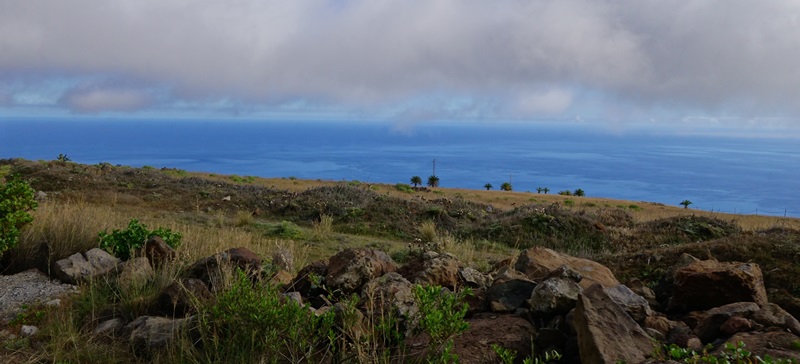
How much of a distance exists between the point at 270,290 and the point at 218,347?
557mm

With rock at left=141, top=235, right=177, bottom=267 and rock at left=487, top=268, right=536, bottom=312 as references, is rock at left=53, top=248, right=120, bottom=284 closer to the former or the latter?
rock at left=141, top=235, right=177, bottom=267

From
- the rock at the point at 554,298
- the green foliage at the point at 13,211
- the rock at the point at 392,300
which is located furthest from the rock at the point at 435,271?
the green foliage at the point at 13,211

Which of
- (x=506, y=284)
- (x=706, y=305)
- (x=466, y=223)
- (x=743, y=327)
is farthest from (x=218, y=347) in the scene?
(x=466, y=223)

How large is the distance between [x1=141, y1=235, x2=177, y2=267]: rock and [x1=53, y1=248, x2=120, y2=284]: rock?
35 cm

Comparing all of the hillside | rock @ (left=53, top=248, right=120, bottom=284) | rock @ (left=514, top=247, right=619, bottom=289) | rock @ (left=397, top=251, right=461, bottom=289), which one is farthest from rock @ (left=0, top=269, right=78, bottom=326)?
rock @ (left=514, top=247, right=619, bottom=289)

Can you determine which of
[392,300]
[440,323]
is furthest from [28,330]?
[440,323]

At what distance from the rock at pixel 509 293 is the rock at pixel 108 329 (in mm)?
3232

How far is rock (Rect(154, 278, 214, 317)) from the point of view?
5.14m

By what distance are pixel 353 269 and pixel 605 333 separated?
8.55ft

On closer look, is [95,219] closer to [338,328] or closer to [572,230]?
[338,328]

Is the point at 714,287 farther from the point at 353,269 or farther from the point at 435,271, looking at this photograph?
the point at 353,269

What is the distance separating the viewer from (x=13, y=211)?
737 centimetres

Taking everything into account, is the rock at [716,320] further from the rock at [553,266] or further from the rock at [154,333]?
the rock at [154,333]

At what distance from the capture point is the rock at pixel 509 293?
4926 mm
